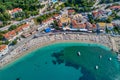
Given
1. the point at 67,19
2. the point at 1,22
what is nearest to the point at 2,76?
the point at 1,22

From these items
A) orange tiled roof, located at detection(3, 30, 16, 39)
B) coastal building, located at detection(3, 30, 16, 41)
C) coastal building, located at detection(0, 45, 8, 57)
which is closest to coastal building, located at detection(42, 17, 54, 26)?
orange tiled roof, located at detection(3, 30, 16, 39)

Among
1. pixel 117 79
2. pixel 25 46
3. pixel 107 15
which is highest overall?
pixel 107 15

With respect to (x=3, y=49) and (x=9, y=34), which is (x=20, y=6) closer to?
(x=9, y=34)

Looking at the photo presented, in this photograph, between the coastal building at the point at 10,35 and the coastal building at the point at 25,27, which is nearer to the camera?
the coastal building at the point at 10,35

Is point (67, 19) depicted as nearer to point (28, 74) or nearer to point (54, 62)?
point (54, 62)

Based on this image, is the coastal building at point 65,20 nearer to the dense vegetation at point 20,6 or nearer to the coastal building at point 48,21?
the coastal building at point 48,21

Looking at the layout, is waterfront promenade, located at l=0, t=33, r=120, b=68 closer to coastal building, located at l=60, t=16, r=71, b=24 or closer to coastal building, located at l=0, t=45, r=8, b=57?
coastal building, located at l=0, t=45, r=8, b=57

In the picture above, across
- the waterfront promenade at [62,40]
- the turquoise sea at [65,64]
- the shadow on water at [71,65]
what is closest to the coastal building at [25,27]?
the waterfront promenade at [62,40]
